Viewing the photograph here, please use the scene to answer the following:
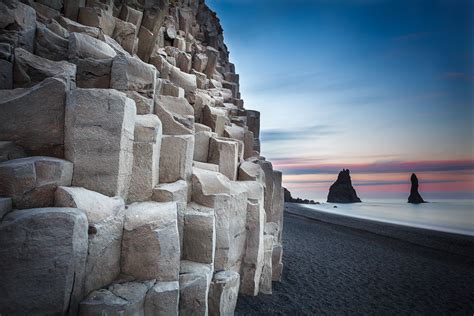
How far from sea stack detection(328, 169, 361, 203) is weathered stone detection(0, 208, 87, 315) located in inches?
3830

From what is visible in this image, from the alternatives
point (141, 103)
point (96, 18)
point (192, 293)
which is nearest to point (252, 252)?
point (192, 293)

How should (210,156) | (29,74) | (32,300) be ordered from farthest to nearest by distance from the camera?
(210,156) < (29,74) < (32,300)

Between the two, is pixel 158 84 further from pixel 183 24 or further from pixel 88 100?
pixel 183 24

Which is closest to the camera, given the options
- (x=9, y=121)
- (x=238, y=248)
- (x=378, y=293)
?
(x=9, y=121)

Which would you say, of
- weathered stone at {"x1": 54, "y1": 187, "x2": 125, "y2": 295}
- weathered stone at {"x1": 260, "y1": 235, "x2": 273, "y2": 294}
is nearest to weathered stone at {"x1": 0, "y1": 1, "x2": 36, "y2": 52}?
weathered stone at {"x1": 54, "y1": 187, "x2": 125, "y2": 295}

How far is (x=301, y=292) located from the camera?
9.05 metres

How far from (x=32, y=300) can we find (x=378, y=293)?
10.9 m

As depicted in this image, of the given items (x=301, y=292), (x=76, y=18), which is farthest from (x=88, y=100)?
(x=301, y=292)

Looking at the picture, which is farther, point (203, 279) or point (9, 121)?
point (203, 279)

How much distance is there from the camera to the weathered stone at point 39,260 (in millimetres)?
3271

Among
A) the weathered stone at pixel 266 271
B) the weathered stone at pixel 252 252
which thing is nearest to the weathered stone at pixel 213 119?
the weathered stone at pixel 252 252

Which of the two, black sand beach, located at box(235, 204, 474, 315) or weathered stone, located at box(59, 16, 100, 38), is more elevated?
weathered stone, located at box(59, 16, 100, 38)

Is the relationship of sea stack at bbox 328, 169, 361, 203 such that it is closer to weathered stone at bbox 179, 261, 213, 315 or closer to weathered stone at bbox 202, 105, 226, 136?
weathered stone at bbox 202, 105, 226, 136

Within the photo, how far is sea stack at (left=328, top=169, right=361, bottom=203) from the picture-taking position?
92062 millimetres
